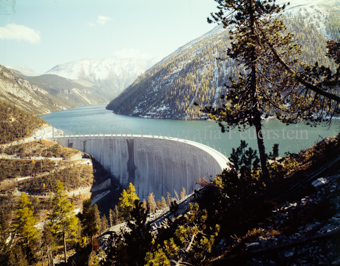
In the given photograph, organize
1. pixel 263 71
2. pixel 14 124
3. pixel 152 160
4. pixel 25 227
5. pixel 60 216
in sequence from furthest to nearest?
pixel 14 124, pixel 152 160, pixel 25 227, pixel 60 216, pixel 263 71

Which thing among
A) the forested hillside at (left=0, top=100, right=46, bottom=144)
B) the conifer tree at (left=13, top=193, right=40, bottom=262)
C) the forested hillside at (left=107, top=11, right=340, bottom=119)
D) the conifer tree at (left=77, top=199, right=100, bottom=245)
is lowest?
the conifer tree at (left=13, top=193, right=40, bottom=262)

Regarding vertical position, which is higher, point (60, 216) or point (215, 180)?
point (215, 180)

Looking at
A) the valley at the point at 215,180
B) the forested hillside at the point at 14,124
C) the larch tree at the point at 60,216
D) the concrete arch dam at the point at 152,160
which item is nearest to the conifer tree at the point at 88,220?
the valley at the point at 215,180

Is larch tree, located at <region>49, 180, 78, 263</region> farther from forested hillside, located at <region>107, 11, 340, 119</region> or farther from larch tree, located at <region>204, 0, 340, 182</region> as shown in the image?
forested hillside, located at <region>107, 11, 340, 119</region>

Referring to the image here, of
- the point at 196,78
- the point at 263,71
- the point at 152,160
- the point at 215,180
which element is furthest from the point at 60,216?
the point at 196,78

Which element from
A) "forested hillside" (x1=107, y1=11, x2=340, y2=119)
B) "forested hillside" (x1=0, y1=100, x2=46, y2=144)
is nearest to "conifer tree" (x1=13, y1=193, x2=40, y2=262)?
"forested hillside" (x1=0, y1=100, x2=46, y2=144)

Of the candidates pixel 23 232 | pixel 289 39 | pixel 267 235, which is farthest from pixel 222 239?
pixel 23 232

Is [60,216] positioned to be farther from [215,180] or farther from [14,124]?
[14,124]
